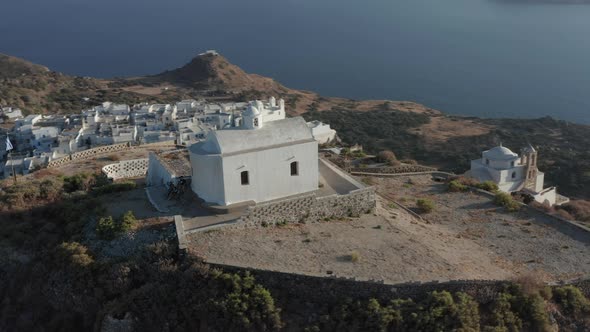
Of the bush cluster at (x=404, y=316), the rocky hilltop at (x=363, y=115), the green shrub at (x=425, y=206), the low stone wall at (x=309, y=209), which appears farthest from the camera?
the rocky hilltop at (x=363, y=115)

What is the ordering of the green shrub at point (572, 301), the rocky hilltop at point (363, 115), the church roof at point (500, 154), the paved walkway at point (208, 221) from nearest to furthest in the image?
the green shrub at point (572, 301) → the paved walkway at point (208, 221) → the church roof at point (500, 154) → the rocky hilltop at point (363, 115)

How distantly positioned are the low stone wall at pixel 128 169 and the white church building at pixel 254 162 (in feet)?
18.7

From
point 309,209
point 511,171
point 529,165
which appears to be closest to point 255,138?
point 309,209

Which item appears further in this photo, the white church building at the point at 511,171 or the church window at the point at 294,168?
the white church building at the point at 511,171

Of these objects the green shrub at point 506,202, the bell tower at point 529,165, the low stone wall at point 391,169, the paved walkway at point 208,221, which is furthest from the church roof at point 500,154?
the paved walkway at point 208,221

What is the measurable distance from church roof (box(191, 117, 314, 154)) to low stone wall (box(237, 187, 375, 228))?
1.94 m

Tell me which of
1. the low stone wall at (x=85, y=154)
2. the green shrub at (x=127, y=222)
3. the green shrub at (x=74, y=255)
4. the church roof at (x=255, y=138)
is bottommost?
the green shrub at (x=74, y=255)

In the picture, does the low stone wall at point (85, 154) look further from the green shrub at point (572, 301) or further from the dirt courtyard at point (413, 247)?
the green shrub at point (572, 301)

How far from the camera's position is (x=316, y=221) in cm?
1705

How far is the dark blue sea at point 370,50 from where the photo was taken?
3848 inches

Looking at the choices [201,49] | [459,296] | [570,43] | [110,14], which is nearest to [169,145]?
[459,296]

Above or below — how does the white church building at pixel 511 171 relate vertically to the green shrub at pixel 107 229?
below

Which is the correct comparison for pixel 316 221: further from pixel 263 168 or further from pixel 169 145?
pixel 169 145

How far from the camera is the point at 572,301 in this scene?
13898 millimetres
